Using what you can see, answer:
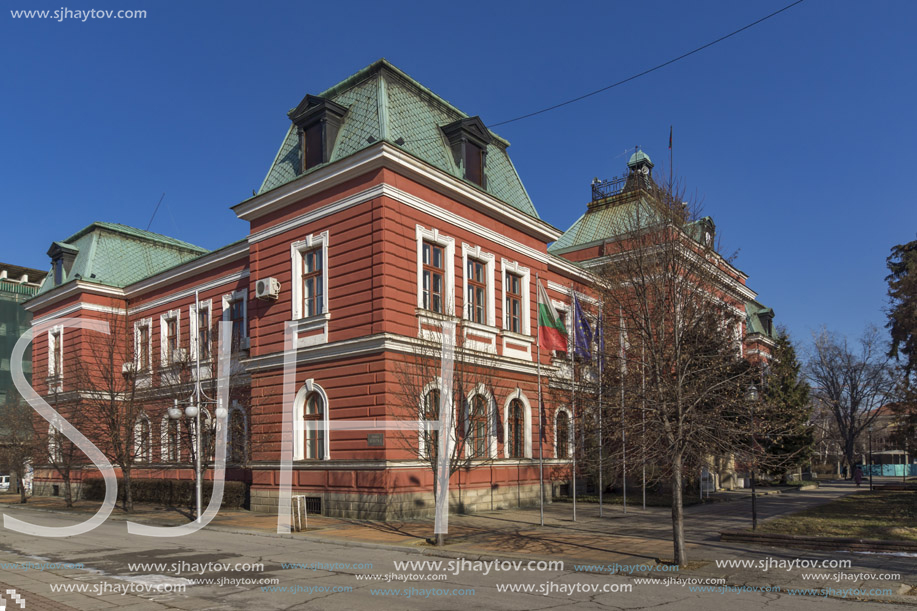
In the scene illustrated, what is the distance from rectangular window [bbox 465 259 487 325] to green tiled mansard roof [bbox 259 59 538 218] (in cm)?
292

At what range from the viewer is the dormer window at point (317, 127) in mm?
24453

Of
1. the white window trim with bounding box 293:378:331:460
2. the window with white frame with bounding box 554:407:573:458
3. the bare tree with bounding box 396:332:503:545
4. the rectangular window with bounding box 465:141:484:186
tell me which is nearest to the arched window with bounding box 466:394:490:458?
the bare tree with bounding box 396:332:503:545

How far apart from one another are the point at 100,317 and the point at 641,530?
3015 cm

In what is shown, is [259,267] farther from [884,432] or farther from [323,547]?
[884,432]

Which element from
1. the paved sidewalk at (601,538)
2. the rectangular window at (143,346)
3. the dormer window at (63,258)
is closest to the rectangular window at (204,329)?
the rectangular window at (143,346)

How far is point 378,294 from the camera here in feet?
71.4

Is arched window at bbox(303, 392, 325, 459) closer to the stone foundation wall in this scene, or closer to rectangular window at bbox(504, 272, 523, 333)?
the stone foundation wall

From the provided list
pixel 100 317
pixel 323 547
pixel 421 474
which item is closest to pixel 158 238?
pixel 100 317

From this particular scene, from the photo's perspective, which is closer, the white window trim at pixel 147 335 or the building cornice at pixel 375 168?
the building cornice at pixel 375 168

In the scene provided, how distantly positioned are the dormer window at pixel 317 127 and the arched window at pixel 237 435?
10374 millimetres

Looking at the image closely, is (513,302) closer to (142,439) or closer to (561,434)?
(561,434)

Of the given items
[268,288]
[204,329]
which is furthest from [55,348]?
[268,288]

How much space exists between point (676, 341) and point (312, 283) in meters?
14.4

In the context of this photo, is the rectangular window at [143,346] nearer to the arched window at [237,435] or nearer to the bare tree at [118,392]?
the bare tree at [118,392]
